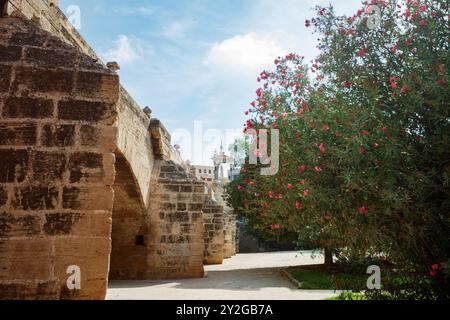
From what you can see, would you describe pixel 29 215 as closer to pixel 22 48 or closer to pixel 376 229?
pixel 22 48

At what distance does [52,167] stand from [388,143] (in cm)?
286

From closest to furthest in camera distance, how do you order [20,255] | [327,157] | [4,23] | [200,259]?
1. [20,255]
2. [4,23]
3. [327,157]
4. [200,259]

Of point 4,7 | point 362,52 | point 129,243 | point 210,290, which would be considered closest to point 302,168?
point 362,52

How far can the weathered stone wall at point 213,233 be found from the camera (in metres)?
16.6

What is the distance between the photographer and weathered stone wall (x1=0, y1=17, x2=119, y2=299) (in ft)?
10.2

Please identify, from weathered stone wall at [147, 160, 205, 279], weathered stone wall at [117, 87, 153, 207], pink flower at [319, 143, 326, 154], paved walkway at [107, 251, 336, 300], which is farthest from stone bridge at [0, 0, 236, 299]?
weathered stone wall at [147, 160, 205, 279]

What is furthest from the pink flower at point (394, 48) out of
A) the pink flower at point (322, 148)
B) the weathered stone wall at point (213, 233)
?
the weathered stone wall at point (213, 233)

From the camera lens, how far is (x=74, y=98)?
3.37 meters

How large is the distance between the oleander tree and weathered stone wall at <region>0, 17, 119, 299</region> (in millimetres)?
2133

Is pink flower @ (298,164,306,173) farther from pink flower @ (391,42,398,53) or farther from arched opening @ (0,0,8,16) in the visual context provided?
arched opening @ (0,0,8,16)

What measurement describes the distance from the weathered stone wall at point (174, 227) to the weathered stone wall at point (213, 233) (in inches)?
265

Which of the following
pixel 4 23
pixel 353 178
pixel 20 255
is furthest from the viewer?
pixel 353 178
